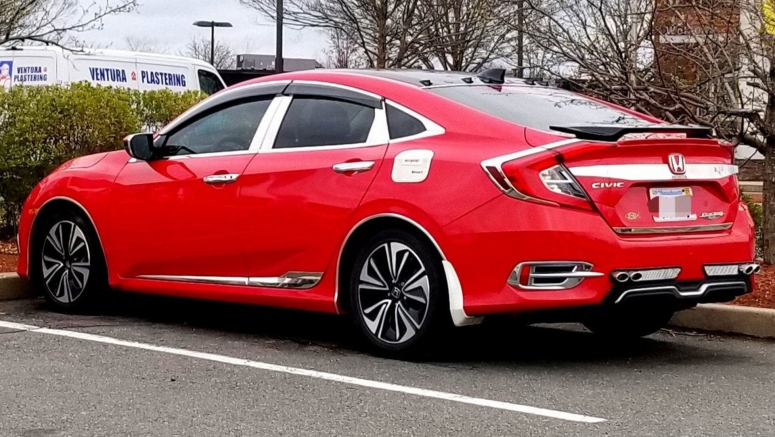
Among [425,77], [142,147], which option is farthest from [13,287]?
[425,77]

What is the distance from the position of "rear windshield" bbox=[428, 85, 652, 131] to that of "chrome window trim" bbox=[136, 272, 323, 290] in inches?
47.9

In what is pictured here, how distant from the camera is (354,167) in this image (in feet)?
21.8

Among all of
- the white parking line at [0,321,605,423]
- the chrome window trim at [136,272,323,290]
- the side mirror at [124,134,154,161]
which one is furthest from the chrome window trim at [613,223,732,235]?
the side mirror at [124,134,154,161]

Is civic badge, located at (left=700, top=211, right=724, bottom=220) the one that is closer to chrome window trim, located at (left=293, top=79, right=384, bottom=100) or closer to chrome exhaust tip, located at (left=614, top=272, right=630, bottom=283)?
chrome exhaust tip, located at (left=614, top=272, right=630, bottom=283)

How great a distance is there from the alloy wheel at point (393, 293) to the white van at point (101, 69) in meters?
10.1

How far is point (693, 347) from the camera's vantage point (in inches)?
283

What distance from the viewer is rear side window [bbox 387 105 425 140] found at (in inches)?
260

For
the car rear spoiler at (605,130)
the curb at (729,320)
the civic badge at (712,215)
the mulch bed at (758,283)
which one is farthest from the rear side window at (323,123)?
the mulch bed at (758,283)

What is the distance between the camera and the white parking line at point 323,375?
5.29m

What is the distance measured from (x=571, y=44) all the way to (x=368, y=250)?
12.4 feet

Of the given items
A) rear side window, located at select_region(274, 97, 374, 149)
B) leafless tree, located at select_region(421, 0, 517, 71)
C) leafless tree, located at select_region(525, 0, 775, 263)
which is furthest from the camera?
leafless tree, located at select_region(421, 0, 517, 71)

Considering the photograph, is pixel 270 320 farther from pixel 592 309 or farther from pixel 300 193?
pixel 592 309

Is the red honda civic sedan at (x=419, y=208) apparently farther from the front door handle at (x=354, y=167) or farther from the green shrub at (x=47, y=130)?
the green shrub at (x=47, y=130)

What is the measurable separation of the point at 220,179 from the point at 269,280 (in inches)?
26.9
